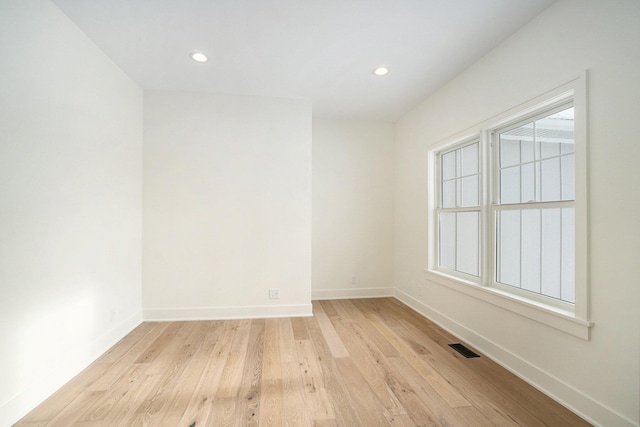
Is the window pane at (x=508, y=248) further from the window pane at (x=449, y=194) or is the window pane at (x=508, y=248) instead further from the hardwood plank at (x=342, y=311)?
the hardwood plank at (x=342, y=311)

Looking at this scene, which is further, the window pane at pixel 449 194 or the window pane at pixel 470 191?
the window pane at pixel 449 194

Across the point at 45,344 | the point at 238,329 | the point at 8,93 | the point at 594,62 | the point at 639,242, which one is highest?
the point at 594,62

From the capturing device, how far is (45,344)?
5.84ft

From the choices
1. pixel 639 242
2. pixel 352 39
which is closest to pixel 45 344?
pixel 352 39

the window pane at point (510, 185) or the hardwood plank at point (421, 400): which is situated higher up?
the window pane at point (510, 185)

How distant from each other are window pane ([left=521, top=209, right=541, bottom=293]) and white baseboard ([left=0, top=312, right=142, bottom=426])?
353cm

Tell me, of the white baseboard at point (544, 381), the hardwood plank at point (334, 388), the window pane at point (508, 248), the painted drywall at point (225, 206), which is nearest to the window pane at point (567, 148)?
the window pane at point (508, 248)

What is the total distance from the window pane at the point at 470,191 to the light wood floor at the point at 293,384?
1392 mm

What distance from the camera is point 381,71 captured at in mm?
2643

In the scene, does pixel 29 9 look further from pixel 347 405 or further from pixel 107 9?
pixel 347 405

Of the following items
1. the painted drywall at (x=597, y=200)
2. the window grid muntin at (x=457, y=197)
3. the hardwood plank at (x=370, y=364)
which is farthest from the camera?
the window grid muntin at (x=457, y=197)

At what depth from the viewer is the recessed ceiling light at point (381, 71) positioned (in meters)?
2.59

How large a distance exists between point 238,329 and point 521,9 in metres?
3.64

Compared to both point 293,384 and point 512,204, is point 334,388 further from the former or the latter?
point 512,204
